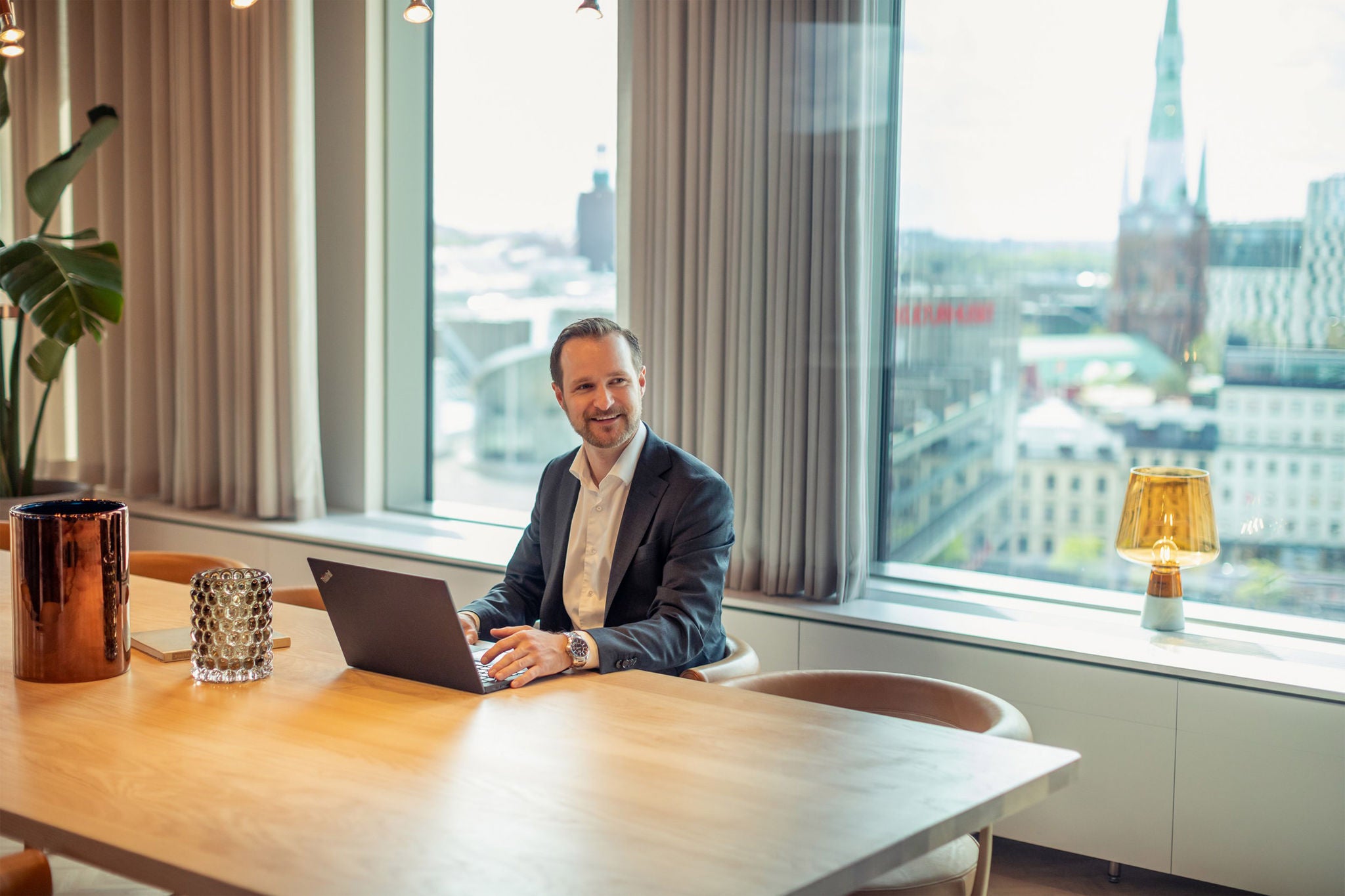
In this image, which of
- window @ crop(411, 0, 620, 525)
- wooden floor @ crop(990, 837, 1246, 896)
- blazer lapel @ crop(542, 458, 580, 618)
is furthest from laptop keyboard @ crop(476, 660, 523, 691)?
window @ crop(411, 0, 620, 525)

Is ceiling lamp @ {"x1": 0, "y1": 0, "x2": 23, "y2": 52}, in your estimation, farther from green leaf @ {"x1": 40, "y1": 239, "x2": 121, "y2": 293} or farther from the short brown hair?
green leaf @ {"x1": 40, "y1": 239, "x2": 121, "y2": 293}

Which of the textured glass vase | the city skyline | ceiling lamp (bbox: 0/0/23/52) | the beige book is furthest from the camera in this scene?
the city skyline

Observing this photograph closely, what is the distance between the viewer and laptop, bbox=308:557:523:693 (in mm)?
1789

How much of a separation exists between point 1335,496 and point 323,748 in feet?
8.30

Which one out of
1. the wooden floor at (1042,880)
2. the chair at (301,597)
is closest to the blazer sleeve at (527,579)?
the chair at (301,597)

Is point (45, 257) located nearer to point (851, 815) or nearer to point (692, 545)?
point (692, 545)

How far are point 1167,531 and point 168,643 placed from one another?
2.20 meters

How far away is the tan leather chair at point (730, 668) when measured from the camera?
223 cm

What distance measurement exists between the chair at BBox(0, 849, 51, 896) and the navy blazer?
2.73 ft

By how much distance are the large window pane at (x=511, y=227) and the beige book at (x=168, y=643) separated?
7.43 feet

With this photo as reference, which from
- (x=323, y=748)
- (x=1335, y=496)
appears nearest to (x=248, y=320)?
(x=323, y=748)

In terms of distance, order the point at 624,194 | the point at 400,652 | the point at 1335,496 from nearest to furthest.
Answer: the point at 400,652 → the point at 1335,496 → the point at 624,194

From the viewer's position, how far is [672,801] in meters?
1.38

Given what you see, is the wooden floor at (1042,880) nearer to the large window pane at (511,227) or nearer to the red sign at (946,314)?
the red sign at (946,314)
